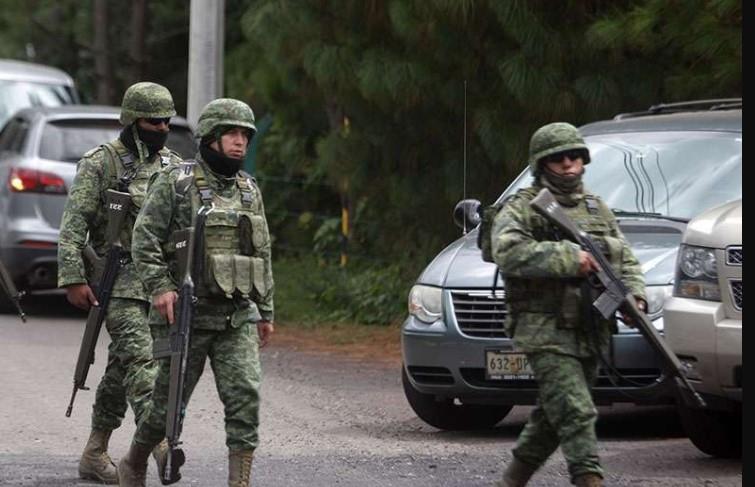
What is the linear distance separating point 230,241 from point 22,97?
48.2 ft

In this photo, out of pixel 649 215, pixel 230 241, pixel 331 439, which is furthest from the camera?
pixel 649 215

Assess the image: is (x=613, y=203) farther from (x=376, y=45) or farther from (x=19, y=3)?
(x=19, y=3)

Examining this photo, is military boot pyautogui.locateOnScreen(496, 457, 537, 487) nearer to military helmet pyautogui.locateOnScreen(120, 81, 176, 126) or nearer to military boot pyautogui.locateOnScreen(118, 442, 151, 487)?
military boot pyautogui.locateOnScreen(118, 442, 151, 487)

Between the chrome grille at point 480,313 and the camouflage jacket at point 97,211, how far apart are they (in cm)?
189

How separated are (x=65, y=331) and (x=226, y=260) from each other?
7837mm

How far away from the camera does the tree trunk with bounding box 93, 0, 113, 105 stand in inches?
953

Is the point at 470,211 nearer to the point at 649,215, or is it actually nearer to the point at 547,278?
the point at 649,215

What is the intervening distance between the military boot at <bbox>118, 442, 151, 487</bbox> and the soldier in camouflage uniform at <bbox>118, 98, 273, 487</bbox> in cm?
8

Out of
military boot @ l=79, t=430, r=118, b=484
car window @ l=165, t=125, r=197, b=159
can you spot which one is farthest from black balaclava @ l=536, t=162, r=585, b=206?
car window @ l=165, t=125, r=197, b=159

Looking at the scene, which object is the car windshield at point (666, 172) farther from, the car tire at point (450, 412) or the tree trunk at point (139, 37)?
the tree trunk at point (139, 37)

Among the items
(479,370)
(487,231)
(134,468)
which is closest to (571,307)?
(487,231)

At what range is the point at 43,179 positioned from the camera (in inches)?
608

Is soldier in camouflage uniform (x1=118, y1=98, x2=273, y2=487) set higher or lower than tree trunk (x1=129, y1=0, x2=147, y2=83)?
lower

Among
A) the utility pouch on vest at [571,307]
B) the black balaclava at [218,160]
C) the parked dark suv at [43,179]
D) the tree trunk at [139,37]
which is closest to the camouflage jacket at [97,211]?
the black balaclava at [218,160]
